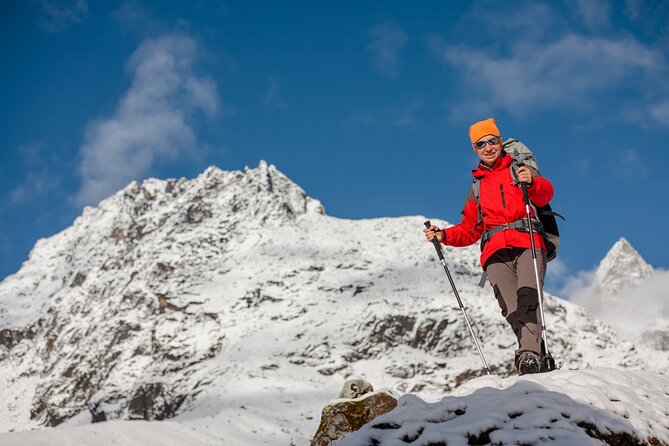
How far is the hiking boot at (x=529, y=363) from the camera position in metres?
5.30

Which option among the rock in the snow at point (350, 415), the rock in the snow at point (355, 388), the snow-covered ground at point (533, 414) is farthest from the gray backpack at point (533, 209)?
the rock in the snow at point (355, 388)

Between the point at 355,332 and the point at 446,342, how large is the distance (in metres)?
8.74

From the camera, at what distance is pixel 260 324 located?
196ft

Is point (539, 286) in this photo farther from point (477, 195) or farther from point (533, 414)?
point (533, 414)

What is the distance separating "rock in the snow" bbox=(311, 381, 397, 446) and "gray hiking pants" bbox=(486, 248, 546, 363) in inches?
70.3

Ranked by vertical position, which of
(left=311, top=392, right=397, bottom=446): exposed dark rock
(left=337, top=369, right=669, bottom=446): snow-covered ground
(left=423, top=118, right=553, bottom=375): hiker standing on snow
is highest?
(left=423, top=118, right=553, bottom=375): hiker standing on snow

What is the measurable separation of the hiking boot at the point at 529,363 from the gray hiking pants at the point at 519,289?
7cm

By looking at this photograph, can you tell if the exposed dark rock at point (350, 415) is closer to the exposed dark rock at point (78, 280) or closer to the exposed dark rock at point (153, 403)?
the exposed dark rock at point (153, 403)

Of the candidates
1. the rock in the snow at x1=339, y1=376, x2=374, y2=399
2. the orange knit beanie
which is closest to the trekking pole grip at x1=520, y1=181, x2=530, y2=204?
the orange knit beanie

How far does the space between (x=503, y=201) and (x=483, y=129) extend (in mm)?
827

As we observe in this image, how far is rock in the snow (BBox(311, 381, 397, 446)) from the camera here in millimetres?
6648

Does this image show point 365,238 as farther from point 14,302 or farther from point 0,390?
point 14,302

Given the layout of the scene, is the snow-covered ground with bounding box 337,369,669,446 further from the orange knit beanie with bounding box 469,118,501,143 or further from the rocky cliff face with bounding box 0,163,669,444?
the rocky cliff face with bounding box 0,163,669,444

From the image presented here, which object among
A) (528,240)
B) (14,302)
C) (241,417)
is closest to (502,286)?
(528,240)
